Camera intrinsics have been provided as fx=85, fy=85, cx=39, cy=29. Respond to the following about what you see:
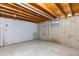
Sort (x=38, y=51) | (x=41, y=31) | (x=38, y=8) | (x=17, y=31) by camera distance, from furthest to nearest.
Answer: (x=41, y=31)
(x=17, y=31)
(x=38, y=51)
(x=38, y=8)

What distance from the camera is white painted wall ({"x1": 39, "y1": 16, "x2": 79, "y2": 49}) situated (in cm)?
471

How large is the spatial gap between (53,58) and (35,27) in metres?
7.44

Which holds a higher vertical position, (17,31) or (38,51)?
(17,31)

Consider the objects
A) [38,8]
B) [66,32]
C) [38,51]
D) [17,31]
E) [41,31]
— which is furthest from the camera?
[41,31]

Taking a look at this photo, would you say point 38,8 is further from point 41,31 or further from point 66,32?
point 41,31

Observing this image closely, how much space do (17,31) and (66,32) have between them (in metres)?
3.46

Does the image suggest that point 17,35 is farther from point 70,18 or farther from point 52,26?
point 70,18

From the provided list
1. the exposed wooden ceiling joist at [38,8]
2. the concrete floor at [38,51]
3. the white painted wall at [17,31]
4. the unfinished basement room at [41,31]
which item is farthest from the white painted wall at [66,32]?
the white painted wall at [17,31]

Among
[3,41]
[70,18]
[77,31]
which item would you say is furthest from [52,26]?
[3,41]

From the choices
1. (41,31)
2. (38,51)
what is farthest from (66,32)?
(41,31)

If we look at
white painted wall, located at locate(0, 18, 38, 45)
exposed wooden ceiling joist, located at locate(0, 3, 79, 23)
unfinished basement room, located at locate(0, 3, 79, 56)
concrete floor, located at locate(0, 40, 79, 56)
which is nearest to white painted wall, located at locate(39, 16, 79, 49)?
unfinished basement room, located at locate(0, 3, 79, 56)

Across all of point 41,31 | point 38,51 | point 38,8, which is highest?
point 38,8

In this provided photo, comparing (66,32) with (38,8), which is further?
(66,32)

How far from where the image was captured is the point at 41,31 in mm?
8578
